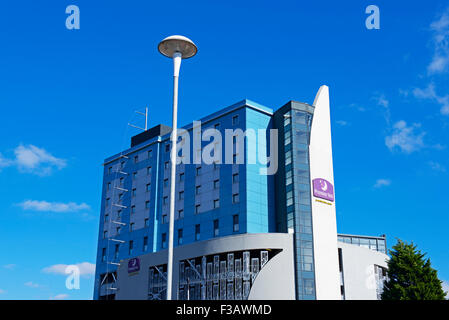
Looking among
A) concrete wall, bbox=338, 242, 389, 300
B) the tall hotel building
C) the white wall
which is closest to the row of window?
the tall hotel building

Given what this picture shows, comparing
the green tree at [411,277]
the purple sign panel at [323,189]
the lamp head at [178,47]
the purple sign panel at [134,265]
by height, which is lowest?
the green tree at [411,277]

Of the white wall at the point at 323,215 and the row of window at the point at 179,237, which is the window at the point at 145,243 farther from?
the white wall at the point at 323,215

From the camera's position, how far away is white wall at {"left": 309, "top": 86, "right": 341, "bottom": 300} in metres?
54.6

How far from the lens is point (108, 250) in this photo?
7750cm

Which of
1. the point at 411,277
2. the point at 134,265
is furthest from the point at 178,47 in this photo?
the point at 134,265

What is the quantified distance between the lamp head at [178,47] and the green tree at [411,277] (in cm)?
3601

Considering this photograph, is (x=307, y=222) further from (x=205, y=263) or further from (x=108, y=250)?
(x=108, y=250)

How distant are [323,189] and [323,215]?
2.98 metres

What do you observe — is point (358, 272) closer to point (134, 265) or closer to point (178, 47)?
point (134, 265)

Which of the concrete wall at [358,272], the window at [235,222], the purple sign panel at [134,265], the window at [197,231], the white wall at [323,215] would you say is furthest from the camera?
the purple sign panel at [134,265]

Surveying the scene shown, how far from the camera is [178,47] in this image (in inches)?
877

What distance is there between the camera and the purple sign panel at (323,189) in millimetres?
57266

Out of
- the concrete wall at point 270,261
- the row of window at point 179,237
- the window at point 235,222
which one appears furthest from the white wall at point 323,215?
the row of window at point 179,237
